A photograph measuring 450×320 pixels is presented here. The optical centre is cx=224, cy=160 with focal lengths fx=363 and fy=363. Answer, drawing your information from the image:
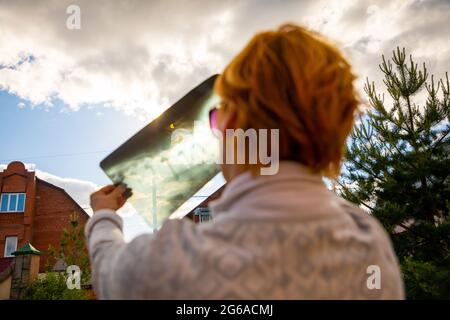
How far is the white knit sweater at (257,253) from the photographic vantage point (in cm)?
55

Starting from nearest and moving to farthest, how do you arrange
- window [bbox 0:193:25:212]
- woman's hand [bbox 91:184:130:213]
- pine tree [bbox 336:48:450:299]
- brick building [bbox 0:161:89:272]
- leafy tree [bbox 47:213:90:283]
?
woman's hand [bbox 91:184:130:213] → pine tree [bbox 336:48:450:299] → leafy tree [bbox 47:213:90:283] → brick building [bbox 0:161:89:272] → window [bbox 0:193:25:212]

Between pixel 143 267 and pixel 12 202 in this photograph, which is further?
pixel 12 202

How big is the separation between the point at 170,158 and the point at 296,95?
1.43 ft

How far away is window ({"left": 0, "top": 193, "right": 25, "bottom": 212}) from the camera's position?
18.1m

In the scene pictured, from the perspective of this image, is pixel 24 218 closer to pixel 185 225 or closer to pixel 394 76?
pixel 394 76

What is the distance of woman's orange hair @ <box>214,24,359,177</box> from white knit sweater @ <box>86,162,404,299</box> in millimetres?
56

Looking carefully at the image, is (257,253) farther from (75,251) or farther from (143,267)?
(75,251)

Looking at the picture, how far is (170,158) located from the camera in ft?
3.18

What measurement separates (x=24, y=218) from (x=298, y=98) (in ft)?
66.6

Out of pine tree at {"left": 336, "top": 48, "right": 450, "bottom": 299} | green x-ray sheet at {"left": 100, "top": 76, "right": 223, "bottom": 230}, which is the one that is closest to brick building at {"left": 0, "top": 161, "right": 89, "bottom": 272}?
pine tree at {"left": 336, "top": 48, "right": 450, "bottom": 299}

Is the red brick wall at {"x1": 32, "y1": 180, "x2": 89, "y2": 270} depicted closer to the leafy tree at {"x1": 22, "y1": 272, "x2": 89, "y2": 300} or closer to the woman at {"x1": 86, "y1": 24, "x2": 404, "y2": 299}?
the leafy tree at {"x1": 22, "y1": 272, "x2": 89, "y2": 300}

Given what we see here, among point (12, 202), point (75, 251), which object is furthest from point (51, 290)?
point (12, 202)

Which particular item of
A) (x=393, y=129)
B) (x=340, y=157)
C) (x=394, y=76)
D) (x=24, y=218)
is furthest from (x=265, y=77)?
(x=24, y=218)

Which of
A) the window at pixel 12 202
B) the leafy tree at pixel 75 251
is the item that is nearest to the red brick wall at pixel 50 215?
the window at pixel 12 202
